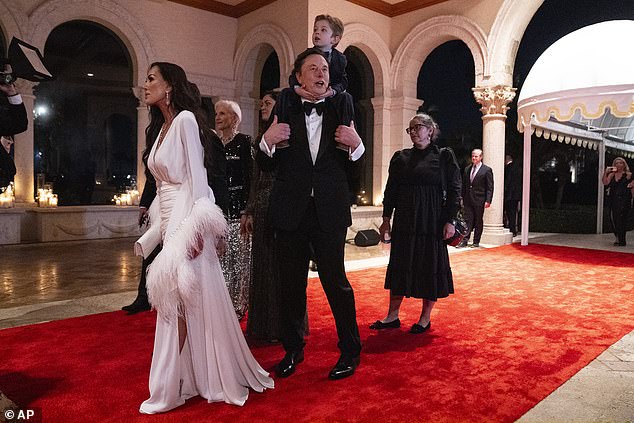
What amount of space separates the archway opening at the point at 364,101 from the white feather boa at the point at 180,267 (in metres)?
9.35

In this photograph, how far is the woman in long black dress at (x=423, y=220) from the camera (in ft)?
12.0

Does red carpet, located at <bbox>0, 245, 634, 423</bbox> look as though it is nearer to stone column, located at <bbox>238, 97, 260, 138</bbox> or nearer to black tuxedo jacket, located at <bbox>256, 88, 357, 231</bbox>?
black tuxedo jacket, located at <bbox>256, 88, 357, 231</bbox>

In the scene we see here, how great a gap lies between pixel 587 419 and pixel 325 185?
1677mm

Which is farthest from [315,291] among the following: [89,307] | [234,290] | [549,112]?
[549,112]

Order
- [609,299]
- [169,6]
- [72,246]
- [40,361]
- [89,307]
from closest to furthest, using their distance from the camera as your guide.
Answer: [40,361]
[89,307]
[609,299]
[72,246]
[169,6]

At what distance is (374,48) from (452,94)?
1034 centimetres

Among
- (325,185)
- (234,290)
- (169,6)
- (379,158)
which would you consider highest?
(169,6)

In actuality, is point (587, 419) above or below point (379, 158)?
below

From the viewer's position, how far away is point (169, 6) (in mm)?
10148

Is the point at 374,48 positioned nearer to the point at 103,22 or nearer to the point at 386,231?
the point at 103,22

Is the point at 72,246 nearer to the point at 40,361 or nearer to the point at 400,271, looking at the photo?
the point at 40,361

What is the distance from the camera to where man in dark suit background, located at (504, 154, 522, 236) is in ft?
33.6

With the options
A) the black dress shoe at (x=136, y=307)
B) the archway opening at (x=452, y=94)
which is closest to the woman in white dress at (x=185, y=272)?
the black dress shoe at (x=136, y=307)

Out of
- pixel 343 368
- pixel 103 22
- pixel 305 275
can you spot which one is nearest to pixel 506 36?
pixel 103 22
